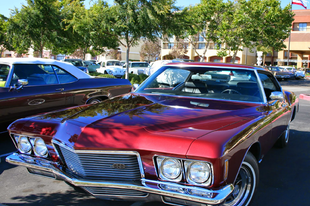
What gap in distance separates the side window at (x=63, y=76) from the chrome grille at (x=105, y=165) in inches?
141

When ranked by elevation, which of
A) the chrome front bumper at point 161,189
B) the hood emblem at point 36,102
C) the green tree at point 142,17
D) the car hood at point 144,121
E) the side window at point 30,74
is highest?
the green tree at point 142,17

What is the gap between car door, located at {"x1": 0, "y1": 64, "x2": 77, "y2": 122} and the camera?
16.2 feet

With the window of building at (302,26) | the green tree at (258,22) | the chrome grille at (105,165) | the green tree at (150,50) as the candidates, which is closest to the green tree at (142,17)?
the green tree at (258,22)

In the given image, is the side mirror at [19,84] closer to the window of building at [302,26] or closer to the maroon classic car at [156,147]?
the maroon classic car at [156,147]

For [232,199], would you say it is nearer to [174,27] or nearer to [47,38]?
[174,27]

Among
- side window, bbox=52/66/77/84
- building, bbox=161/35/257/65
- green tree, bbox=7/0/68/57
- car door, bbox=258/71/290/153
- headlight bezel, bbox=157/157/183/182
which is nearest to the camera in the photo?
headlight bezel, bbox=157/157/183/182

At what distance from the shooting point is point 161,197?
2.25 meters

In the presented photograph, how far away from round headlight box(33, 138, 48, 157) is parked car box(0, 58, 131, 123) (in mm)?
2369

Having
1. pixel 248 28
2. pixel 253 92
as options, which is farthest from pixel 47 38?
pixel 253 92

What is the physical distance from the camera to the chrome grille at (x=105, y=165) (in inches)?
92.7

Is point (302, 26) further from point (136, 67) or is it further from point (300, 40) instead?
point (136, 67)

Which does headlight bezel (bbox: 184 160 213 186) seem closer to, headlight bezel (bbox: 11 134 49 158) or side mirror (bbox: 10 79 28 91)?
headlight bezel (bbox: 11 134 49 158)

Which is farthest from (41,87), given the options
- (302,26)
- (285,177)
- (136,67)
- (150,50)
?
(302,26)

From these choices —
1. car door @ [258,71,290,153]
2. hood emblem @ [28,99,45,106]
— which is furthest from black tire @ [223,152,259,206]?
hood emblem @ [28,99,45,106]
